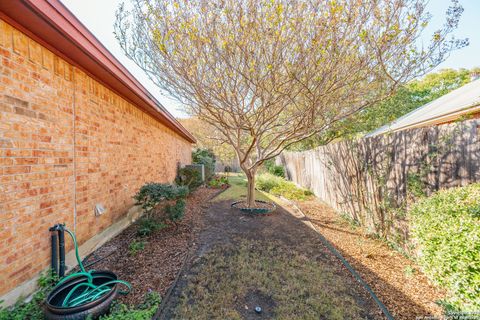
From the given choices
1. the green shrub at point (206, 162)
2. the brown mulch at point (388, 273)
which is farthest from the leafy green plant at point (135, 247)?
the green shrub at point (206, 162)

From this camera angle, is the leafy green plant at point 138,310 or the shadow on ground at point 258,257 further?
the shadow on ground at point 258,257

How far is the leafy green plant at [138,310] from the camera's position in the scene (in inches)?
82.0

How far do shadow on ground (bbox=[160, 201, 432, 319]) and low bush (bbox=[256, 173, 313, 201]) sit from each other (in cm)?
226

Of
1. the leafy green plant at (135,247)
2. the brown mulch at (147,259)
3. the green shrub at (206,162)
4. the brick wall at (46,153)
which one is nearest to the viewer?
the brick wall at (46,153)

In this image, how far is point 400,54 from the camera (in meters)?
4.25

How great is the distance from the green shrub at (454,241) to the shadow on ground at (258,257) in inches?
30.6

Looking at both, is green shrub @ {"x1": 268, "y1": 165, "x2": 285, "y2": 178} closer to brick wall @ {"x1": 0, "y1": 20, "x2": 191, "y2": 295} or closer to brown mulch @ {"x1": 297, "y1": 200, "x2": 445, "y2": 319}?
brown mulch @ {"x1": 297, "y1": 200, "x2": 445, "y2": 319}

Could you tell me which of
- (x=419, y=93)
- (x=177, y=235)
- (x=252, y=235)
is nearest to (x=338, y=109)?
(x=252, y=235)

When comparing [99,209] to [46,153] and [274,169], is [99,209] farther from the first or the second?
[274,169]

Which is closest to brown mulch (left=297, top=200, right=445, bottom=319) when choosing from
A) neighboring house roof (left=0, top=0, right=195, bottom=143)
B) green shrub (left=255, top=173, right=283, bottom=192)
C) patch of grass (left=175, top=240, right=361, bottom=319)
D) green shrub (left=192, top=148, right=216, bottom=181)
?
patch of grass (left=175, top=240, right=361, bottom=319)

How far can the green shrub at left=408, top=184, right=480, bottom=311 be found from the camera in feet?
6.42

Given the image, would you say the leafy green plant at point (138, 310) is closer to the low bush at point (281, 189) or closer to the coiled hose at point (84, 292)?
the coiled hose at point (84, 292)

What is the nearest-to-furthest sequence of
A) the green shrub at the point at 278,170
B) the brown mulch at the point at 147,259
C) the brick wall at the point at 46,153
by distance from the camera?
1. the brick wall at the point at 46,153
2. the brown mulch at the point at 147,259
3. the green shrub at the point at 278,170

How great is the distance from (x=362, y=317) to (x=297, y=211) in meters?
4.20
